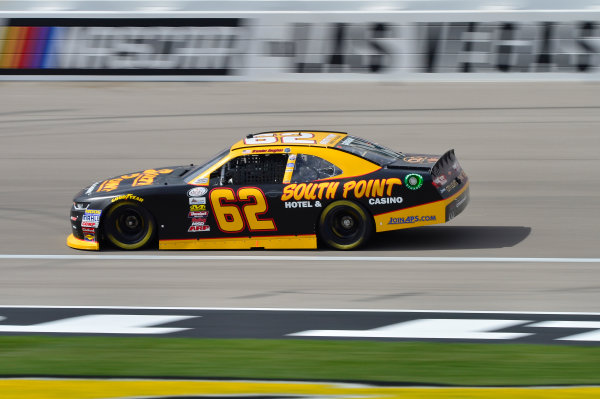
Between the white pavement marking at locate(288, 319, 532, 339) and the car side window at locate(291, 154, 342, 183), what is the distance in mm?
2872

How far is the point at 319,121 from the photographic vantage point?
62.3 ft

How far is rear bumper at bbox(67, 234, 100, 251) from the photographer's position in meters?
10.6

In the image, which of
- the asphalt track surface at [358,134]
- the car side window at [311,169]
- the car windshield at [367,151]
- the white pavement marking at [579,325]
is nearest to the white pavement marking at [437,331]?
the white pavement marking at [579,325]

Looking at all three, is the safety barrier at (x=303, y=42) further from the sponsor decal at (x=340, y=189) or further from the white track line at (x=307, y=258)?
the white track line at (x=307, y=258)

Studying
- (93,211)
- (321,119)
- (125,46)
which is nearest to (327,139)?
(93,211)

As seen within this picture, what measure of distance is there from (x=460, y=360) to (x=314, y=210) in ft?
12.5

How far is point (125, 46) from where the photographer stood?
22156 mm

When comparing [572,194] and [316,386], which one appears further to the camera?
[572,194]

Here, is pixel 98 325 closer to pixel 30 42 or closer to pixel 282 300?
pixel 282 300

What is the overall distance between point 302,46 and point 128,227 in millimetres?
11846

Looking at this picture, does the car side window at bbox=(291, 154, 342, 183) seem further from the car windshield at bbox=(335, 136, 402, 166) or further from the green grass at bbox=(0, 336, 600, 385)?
the green grass at bbox=(0, 336, 600, 385)

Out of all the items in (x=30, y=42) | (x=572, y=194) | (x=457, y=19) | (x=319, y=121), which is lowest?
(x=572, y=194)

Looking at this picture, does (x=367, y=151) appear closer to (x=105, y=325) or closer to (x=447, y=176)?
(x=447, y=176)

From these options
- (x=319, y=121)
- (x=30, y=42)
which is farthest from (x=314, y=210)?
(x=30, y=42)
